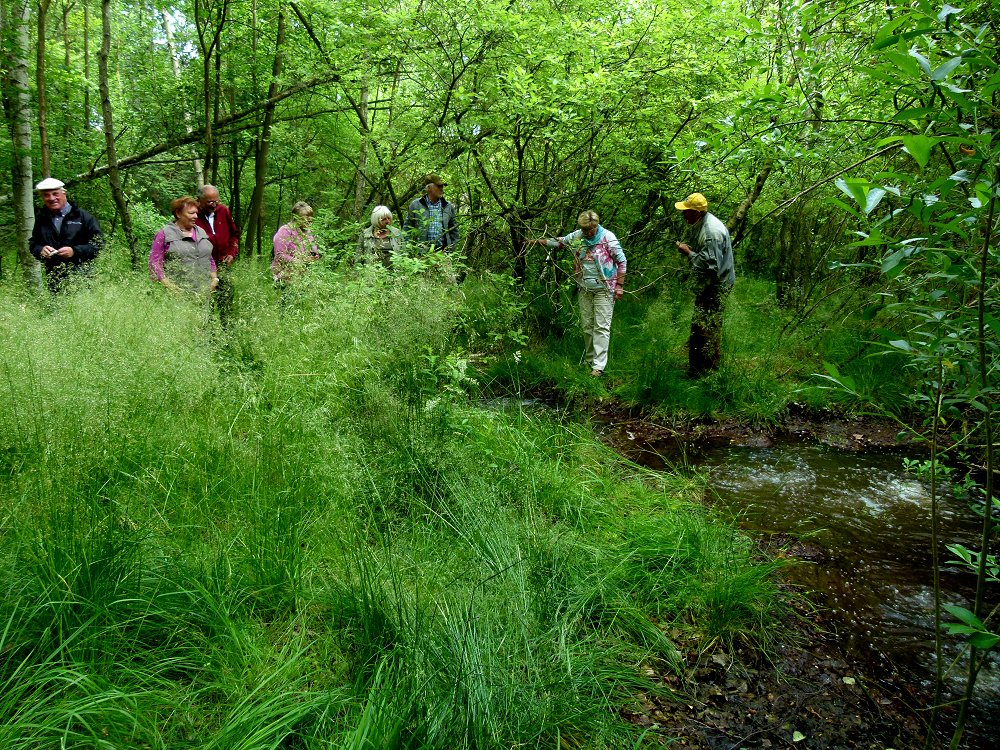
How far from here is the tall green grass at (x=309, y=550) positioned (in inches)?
79.7

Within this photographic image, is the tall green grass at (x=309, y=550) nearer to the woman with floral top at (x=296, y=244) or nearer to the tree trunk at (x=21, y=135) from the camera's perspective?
the woman with floral top at (x=296, y=244)

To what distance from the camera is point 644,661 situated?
2.99 metres

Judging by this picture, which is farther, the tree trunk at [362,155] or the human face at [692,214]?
the tree trunk at [362,155]

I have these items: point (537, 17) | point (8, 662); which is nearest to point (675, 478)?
point (8, 662)

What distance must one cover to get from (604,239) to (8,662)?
6675 mm

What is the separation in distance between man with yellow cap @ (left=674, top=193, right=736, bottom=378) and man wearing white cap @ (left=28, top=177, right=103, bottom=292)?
6.42 m

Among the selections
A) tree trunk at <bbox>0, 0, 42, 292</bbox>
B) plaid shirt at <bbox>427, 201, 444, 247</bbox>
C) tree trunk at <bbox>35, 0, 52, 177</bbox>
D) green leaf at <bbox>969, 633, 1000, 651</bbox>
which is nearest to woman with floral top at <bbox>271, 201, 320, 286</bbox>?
plaid shirt at <bbox>427, 201, 444, 247</bbox>

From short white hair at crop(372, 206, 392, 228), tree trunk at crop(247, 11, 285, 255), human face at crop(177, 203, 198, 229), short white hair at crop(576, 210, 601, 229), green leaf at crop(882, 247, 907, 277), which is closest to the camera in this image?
green leaf at crop(882, 247, 907, 277)

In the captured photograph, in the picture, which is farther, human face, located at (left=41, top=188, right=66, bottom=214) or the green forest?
human face, located at (left=41, top=188, right=66, bottom=214)

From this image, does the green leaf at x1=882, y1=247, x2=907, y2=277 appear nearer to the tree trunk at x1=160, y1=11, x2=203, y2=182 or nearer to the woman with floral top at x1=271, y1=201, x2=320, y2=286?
the woman with floral top at x1=271, y1=201, x2=320, y2=286

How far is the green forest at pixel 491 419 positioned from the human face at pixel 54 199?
0.08 m

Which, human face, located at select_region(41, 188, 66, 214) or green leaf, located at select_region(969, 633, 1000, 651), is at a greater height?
human face, located at select_region(41, 188, 66, 214)

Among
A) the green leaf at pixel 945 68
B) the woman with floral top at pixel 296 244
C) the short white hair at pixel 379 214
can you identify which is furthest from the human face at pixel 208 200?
the green leaf at pixel 945 68

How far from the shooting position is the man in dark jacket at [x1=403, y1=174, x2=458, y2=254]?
24.3ft
